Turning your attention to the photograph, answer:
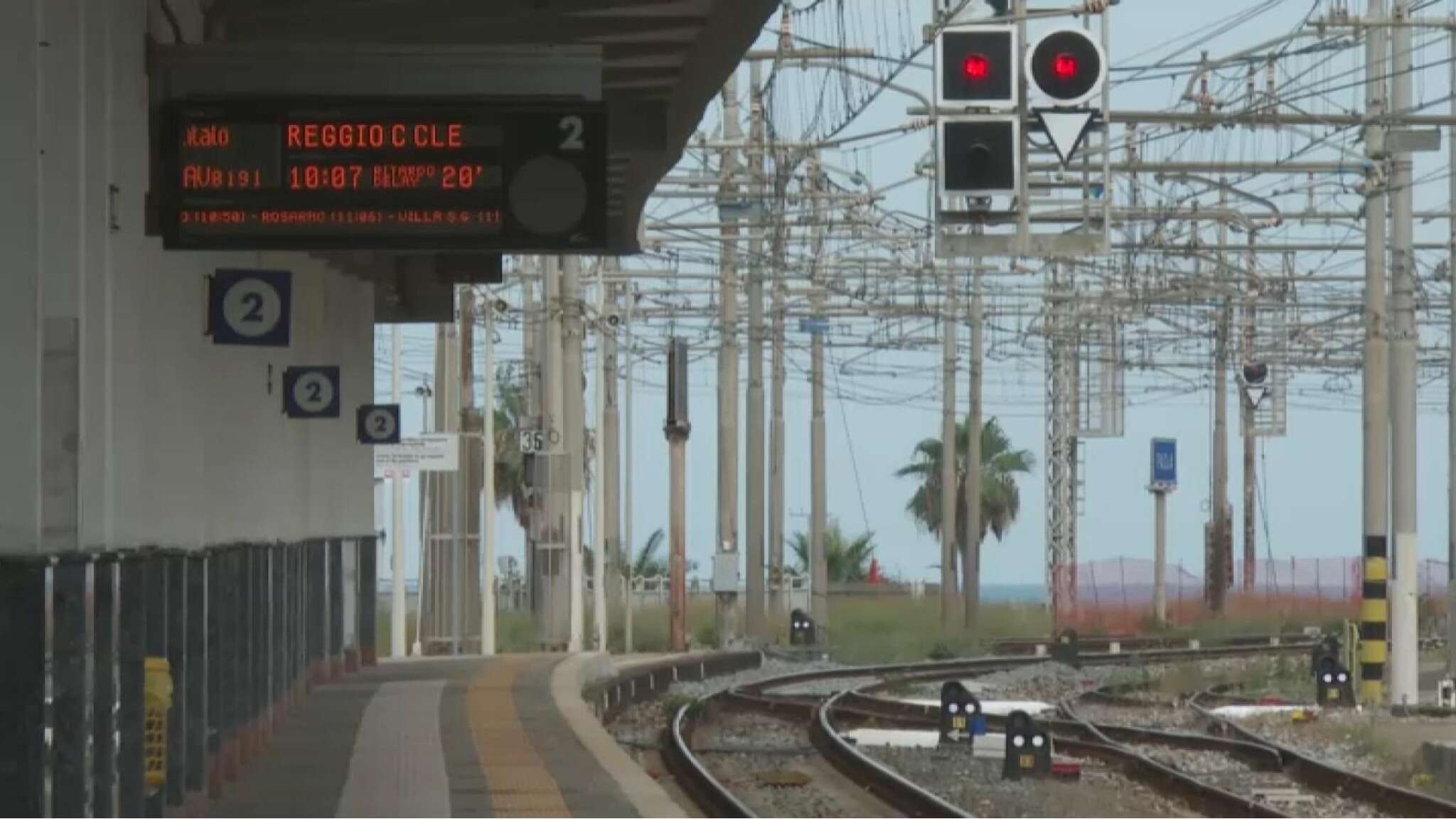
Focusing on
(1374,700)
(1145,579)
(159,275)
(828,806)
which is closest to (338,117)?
(159,275)

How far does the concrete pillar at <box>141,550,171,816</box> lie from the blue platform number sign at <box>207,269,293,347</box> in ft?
8.03

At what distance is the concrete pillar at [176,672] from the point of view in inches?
507

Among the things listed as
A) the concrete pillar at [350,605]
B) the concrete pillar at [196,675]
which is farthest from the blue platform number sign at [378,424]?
the concrete pillar at [196,675]

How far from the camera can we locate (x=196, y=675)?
1390cm

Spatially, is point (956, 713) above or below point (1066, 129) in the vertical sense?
below

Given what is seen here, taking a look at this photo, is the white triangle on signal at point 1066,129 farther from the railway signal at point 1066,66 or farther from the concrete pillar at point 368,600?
the concrete pillar at point 368,600

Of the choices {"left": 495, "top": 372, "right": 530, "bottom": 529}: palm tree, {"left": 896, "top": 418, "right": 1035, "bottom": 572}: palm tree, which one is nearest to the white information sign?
{"left": 495, "top": 372, "right": 530, "bottom": 529}: palm tree

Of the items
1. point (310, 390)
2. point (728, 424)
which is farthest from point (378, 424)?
point (728, 424)

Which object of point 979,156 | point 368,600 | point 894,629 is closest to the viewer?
point 979,156

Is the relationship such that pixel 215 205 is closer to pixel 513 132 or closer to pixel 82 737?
pixel 513 132

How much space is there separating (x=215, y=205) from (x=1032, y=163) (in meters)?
18.9

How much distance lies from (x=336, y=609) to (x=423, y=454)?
8093 mm

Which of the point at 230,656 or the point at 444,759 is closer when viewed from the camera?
the point at 230,656

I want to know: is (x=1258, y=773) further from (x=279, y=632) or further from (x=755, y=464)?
(x=755, y=464)
